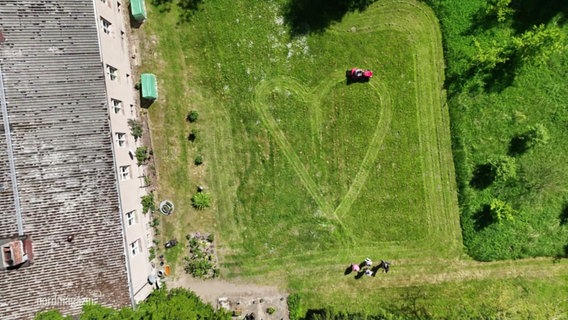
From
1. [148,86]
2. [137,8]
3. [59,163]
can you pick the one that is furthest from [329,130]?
[59,163]

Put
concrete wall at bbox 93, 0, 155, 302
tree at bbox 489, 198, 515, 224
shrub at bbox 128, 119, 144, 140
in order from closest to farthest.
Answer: concrete wall at bbox 93, 0, 155, 302 → shrub at bbox 128, 119, 144, 140 → tree at bbox 489, 198, 515, 224

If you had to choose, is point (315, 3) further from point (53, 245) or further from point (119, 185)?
point (53, 245)

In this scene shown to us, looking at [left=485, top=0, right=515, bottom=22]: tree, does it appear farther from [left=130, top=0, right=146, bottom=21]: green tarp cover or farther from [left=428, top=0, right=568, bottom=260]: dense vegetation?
[left=130, top=0, right=146, bottom=21]: green tarp cover

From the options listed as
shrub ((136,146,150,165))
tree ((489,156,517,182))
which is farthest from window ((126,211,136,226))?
tree ((489,156,517,182))

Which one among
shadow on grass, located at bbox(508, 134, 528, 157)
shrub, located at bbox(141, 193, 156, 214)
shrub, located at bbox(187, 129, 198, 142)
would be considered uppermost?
shrub, located at bbox(187, 129, 198, 142)

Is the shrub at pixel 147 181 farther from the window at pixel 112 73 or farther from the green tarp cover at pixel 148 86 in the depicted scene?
the window at pixel 112 73

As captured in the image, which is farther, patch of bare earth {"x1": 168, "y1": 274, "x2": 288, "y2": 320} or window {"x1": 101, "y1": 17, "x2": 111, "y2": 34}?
patch of bare earth {"x1": 168, "y1": 274, "x2": 288, "y2": 320}

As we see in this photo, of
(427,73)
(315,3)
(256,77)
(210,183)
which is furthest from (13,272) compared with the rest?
(427,73)
